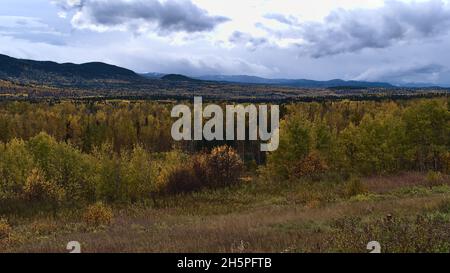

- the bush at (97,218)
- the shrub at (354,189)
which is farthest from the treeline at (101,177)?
the shrub at (354,189)

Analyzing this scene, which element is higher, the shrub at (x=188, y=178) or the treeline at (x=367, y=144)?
the treeline at (x=367, y=144)

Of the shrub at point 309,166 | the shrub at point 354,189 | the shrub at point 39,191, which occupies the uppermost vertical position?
the shrub at point 354,189

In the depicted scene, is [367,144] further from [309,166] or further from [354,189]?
[354,189]

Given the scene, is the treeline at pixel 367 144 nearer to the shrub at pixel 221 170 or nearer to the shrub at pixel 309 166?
the shrub at pixel 309 166

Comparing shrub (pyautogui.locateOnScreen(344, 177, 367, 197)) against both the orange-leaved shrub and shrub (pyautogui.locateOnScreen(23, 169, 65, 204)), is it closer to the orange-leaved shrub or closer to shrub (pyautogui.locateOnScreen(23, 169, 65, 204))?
the orange-leaved shrub

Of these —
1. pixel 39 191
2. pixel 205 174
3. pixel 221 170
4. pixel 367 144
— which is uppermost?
pixel 367 144

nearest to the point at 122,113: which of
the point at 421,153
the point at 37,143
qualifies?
the point at 37,143

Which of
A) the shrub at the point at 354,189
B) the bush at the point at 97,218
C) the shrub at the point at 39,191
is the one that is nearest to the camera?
the bush at the point at 97,218

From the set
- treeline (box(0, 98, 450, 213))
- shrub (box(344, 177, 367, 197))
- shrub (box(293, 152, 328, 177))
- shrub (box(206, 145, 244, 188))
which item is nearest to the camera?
shrub (box(344, 177, 367, 197))

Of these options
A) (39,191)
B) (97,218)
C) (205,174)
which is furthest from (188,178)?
(97,218)

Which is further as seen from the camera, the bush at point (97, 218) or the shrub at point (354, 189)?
the shrub at point (354, 189)

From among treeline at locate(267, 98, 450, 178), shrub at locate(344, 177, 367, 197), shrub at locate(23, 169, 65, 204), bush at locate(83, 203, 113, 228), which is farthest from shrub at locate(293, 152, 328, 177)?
bush at locate(83, 203, 113, 228)
